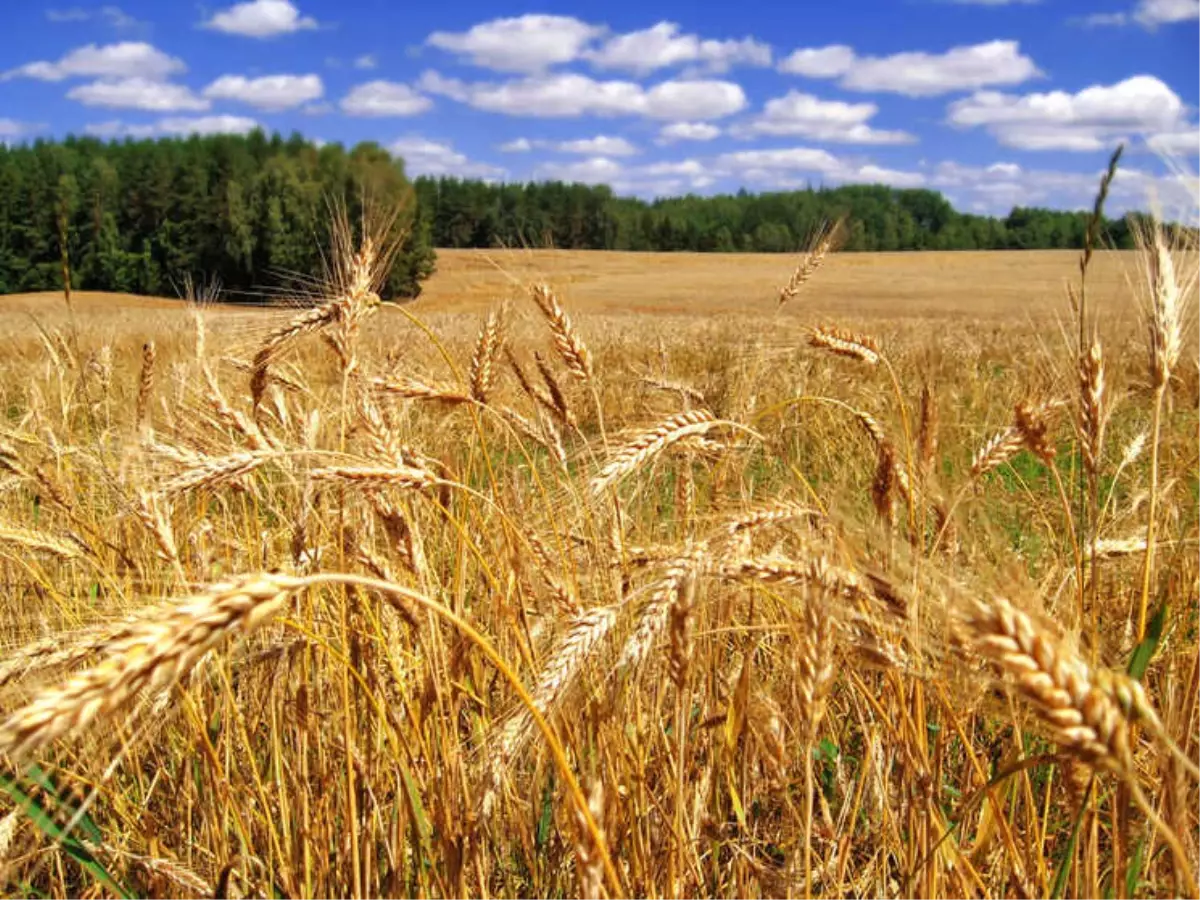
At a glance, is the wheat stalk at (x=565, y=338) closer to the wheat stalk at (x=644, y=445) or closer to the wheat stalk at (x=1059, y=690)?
the wheat stalk at (x=644, y=445)

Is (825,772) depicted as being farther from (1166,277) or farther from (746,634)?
(1166,277)

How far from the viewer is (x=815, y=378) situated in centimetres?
760

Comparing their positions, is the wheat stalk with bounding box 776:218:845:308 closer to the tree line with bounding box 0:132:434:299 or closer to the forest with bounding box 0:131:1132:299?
the forest with bounding box 0:131:1132:299

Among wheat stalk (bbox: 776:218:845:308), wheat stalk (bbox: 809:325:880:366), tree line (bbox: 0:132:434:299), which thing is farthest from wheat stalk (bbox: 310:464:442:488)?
tree line (bbox: 0:132:434:299)

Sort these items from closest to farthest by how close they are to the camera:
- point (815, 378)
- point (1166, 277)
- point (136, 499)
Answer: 1. point (1166, 277)
2. point (136, 499)
3. point (815, 378)

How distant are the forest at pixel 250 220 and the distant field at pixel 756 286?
266 cm

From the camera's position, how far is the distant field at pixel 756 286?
26266 mm

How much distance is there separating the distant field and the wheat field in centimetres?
1353

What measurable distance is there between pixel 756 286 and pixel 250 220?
3094 cm

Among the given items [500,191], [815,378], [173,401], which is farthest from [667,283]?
[500,191]

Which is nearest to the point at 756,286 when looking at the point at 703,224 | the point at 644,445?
the point at 644,445

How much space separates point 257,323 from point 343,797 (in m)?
1.13

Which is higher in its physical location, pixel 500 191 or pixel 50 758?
pixel 500 191

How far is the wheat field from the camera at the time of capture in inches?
43.8
